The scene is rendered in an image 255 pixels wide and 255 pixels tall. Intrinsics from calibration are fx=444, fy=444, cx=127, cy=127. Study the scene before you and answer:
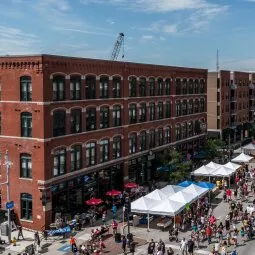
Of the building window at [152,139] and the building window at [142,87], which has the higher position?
the building window at [142,87]

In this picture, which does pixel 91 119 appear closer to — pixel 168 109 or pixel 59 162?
pixel 59 162

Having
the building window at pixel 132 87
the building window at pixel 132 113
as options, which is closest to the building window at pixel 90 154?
the building window at pixel 132 113

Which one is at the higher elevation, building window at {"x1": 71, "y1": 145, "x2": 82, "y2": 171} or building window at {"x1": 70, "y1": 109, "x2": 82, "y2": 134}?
building window at {"x1": 70, "y1": 109, "x2": 82, "y2": 134}

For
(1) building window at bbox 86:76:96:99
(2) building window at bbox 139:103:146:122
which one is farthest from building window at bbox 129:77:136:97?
(1) building window at bbox 86:76:96:99

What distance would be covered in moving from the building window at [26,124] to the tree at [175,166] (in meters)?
19.9

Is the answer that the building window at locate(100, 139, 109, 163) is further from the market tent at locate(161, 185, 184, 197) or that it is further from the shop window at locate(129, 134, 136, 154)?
the market tent at locate(161, 185, 184, 197)

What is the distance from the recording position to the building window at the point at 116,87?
50.2m

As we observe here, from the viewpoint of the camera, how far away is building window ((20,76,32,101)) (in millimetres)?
40250

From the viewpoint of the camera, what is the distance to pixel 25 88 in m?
40.6

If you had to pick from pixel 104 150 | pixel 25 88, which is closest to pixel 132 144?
pixel 104 150

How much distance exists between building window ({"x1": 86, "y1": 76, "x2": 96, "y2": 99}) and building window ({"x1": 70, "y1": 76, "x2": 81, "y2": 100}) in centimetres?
140

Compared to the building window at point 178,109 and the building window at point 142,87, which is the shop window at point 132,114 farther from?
the building window at point 178,109

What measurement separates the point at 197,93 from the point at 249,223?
129 feet

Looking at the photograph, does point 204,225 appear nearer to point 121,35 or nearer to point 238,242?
point 238,242
